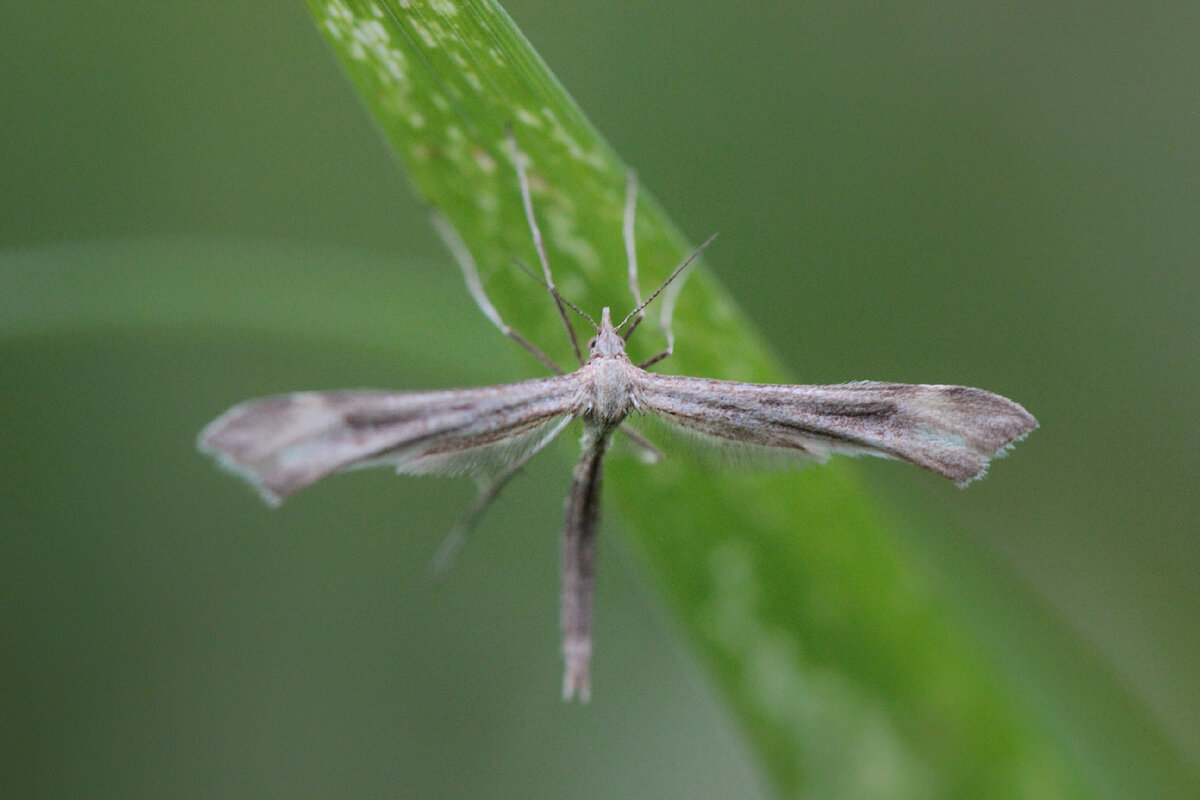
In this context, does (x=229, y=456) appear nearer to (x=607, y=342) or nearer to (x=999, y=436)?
(x=607, y=342)

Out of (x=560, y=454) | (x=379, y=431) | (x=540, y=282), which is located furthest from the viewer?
(x=560, y=454)

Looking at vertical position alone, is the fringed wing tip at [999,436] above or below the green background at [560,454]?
below

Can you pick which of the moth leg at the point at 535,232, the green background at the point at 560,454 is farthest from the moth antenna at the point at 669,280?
the green background at the point at 560,454

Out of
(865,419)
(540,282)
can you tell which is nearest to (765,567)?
(865,419)

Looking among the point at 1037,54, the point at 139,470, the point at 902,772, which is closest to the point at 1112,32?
the point at 1037,54

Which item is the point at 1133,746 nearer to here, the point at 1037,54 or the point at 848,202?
the point at 848,202

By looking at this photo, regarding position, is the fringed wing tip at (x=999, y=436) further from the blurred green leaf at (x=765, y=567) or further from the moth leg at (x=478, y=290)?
the moth leg at (x=478, y=290)
